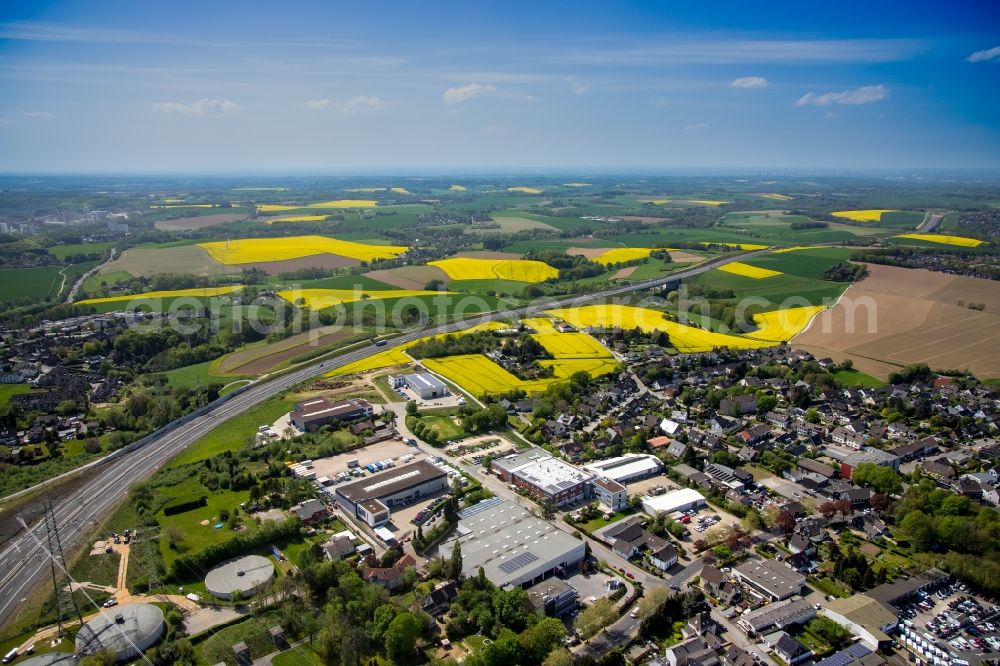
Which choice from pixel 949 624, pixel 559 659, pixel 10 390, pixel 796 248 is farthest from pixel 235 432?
pixel 796 248

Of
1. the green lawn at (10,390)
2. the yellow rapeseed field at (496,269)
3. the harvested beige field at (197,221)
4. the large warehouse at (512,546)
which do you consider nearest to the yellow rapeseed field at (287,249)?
the yellow rapeseed field at (496,269)

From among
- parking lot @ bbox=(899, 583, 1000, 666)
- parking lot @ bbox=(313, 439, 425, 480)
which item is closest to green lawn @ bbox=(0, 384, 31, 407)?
parking lot @ bbox=(313, 439, 425, 480)

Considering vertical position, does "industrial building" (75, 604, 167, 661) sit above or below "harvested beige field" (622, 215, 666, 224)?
below

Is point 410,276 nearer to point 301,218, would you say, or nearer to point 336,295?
point 336,295

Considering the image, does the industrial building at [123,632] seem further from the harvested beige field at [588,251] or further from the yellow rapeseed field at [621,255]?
the harvested beige field at [588,251]

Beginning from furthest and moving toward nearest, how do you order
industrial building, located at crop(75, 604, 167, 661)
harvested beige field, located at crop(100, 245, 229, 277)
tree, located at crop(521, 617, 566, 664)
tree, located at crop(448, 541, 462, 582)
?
harvested beige field, located at crop(100, 245, 229, 277) < tree, located at crop(448, 541, 462, 582) < industrial building, located at crop(75, 604, 167, 661) < tree, located at crop(521, 617, 566, 664)

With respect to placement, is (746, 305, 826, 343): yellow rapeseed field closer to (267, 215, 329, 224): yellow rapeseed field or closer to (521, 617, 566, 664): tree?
(521, 617, 566, 664): tree

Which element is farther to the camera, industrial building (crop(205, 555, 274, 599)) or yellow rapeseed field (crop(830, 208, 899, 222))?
yellow rapeseed field (crop(830, 208, 899, 222))
